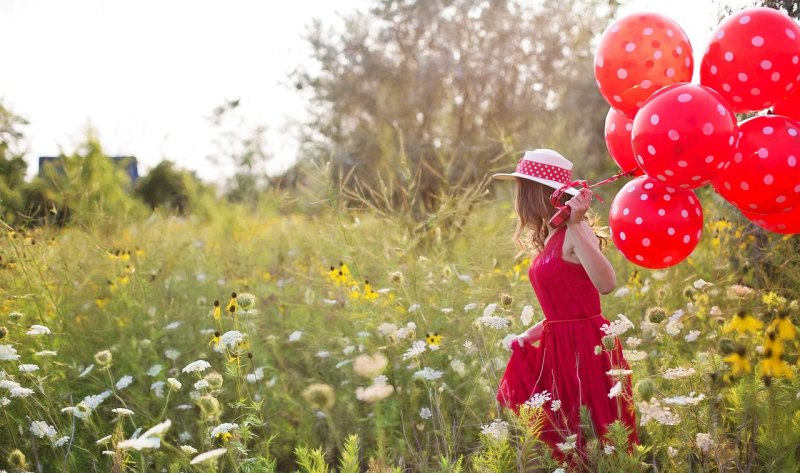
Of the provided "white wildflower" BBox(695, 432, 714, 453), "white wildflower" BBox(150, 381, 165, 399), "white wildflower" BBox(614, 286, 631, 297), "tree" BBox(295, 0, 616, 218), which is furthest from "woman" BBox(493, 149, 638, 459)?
"tree" BBox(295, 0, 616, 218)

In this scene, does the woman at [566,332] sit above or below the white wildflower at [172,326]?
above

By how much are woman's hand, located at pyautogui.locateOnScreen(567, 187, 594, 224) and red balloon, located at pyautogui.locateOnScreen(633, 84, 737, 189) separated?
216 mm

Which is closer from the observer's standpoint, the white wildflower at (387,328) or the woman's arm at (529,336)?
the woman's arm at (529,336)

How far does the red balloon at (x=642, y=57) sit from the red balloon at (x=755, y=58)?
0.12 metres

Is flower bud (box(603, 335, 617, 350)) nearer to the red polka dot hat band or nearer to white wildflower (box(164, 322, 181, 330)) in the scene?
the red polka dot hat band

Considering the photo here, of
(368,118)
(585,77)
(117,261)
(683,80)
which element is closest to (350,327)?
(117,261)

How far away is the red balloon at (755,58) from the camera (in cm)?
220

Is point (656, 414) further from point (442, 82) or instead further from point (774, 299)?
point (442, 82)

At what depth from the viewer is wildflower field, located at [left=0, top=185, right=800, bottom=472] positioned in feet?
6.77

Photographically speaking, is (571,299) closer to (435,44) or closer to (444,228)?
(444,228)

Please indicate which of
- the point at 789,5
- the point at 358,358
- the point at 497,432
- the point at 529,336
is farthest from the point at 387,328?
the point at 789,5

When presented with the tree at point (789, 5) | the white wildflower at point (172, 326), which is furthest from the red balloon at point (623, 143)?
the white wildflower at point (172, 326)

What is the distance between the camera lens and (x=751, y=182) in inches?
88.8

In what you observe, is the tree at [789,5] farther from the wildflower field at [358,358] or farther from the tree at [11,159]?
the tree at [11,159]
